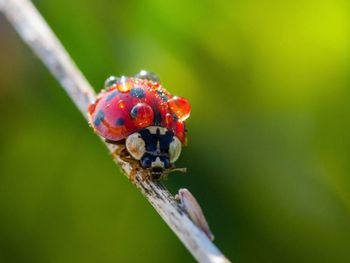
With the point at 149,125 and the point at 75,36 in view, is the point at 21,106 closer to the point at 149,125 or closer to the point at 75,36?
the point at 75,36

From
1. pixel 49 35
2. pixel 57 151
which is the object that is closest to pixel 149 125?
pixel 49 35

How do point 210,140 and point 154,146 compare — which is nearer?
point 154,146

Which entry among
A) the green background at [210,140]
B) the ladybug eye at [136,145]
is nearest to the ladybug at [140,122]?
the ladybug eye at [136,145]

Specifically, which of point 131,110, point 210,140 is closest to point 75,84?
point 131,110

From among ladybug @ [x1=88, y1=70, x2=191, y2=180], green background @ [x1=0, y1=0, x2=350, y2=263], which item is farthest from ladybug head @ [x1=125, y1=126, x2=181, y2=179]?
green background @ [x1=0, y1=0, x2=350, y2=263]

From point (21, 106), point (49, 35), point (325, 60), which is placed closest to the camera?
point (49, 35)

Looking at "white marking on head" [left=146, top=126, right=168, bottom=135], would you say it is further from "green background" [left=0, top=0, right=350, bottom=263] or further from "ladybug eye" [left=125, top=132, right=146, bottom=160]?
"green background" [left=0, top=0, right=350, bottom=263]

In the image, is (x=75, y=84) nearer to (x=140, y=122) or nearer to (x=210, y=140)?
(x=140, y=122)

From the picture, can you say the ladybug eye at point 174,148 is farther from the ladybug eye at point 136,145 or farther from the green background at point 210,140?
the green background at point 210,140
